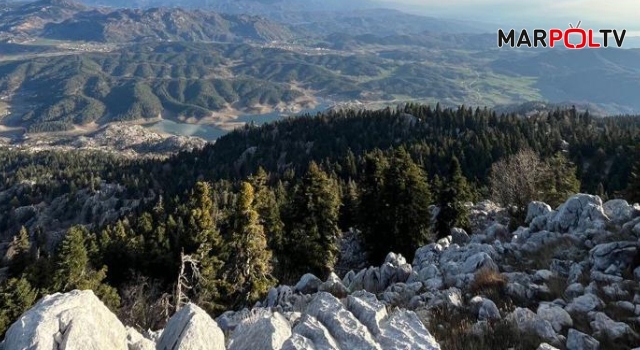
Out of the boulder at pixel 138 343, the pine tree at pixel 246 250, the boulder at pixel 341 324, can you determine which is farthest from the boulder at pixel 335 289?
the pine tree at pixel 246 250

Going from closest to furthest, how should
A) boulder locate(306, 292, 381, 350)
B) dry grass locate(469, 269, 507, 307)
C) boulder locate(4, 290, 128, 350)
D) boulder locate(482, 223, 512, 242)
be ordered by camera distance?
boulder locate(4, 290, 128, 350) < boulder locate(306, 292, 381, 350) < dry grass locate(469, 269, 507, 307) < boulder locate(482, 223, 512, 242)

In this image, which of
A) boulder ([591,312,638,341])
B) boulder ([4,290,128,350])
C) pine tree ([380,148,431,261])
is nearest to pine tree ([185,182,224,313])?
pine tree ([380,148,431,261])

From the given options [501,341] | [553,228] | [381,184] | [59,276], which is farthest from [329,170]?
[501,341]

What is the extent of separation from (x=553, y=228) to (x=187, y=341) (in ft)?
88.6

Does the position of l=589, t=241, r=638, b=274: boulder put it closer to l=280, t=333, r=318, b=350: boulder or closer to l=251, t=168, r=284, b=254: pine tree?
l=280, t=333, r=318, b=350: boulder

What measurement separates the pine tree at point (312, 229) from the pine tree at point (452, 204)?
16.8 meters

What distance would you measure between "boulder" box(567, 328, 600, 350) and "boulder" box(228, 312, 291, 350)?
7935 mm

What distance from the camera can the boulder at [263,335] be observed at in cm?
1231

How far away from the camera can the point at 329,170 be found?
128 metres

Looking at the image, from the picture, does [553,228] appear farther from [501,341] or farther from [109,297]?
[109,297]

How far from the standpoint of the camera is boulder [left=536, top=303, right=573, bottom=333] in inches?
564

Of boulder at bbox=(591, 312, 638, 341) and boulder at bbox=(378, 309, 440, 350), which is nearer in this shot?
boulder at bbox=(378, 309, 440, 350)

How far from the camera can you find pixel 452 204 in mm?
62812

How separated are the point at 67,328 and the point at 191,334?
3.03 m
